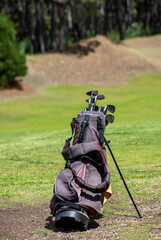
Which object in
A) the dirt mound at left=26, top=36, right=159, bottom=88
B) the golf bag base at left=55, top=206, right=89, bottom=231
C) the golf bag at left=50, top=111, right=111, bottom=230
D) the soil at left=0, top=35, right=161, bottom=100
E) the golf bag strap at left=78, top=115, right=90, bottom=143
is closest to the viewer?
the golf bag base at left=55, top=206, right=89, bottom=231

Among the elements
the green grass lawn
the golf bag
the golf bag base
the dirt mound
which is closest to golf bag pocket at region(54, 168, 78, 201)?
the golf bag

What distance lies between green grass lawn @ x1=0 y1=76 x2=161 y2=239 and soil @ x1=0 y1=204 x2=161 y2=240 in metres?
0.12

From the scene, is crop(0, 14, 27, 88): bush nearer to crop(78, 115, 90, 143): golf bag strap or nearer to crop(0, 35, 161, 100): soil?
crop(0, 35, 161, 100): soil

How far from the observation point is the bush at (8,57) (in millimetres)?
31312

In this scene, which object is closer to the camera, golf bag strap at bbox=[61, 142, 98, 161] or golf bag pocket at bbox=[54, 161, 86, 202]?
golf bag pocket at bbox=[54, 161, 86, 202]

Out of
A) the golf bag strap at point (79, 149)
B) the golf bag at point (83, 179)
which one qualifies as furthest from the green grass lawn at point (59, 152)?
the golf bag strap at point (79, 149)

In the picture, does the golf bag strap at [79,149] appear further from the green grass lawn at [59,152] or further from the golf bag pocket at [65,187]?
the green grass lawn at [59,152]

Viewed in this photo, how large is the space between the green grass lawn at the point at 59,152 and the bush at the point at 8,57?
3632 millimetres

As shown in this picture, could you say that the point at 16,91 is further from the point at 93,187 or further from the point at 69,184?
the point at 93,187

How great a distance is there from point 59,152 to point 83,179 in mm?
6417

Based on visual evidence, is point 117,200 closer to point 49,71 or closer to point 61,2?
point 49,71

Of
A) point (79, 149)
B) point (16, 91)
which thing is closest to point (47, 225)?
point (79, 149)

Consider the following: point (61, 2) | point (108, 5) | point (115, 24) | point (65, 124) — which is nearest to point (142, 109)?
point (65, 124)

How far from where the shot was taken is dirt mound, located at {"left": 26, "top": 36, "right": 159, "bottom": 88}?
36.2 meters
